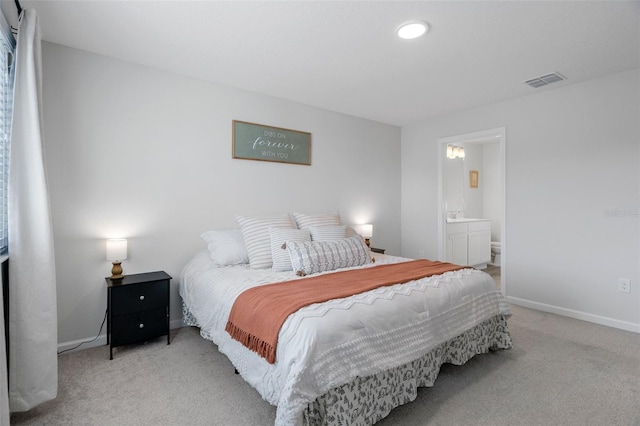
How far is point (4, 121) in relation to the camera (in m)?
1.93

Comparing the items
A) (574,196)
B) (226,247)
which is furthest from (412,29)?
(574,196)

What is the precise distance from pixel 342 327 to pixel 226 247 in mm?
1617

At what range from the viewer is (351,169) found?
4.49 meters

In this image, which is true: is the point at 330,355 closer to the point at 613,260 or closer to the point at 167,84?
the point at 167,84

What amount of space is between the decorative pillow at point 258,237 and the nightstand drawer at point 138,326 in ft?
2.72

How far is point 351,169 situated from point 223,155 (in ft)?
5.91

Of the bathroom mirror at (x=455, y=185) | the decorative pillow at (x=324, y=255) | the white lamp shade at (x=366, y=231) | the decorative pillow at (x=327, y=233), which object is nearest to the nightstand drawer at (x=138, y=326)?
the decorative pillow at (x=324, y=255)

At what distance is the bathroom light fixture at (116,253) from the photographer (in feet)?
8.56

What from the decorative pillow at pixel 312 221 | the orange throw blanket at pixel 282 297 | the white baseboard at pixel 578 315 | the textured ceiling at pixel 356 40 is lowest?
the white baseboard at pixel 578 315

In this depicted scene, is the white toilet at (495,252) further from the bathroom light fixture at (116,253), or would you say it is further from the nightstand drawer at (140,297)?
the bathroom light fixture at (116,253)

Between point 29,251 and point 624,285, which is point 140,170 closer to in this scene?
point 29,251

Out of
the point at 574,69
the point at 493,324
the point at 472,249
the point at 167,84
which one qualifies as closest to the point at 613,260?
the point at 493,324

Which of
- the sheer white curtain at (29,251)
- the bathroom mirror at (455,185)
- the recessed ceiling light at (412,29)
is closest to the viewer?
the sheer white curtain at (29,251)

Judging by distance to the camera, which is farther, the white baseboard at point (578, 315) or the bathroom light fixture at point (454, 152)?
the bathroom light fixture at point (454, 152)
